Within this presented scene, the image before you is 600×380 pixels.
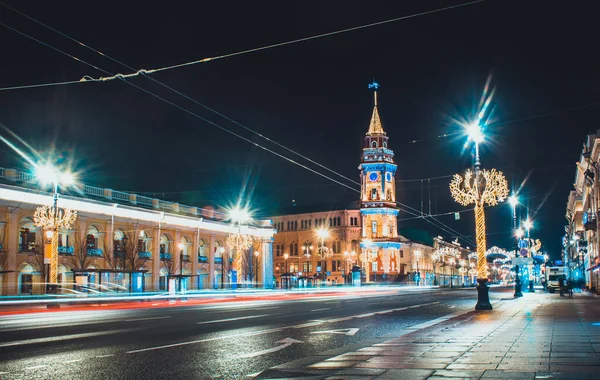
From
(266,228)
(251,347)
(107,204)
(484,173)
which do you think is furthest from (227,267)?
(251,347)

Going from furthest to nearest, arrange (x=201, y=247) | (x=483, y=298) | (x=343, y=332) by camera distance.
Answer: (x=201, y=247)
(x=483, y=298)
(x=343, y=332)

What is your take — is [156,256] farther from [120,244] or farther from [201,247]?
[201,247]

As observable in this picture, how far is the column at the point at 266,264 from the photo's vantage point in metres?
89.7

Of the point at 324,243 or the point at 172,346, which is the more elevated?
the point at 324,243

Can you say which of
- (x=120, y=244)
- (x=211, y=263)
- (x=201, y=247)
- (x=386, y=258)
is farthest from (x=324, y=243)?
(x=120, y=244)

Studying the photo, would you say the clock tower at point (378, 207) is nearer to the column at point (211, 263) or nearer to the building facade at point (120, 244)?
the building facade at point (120, 244)

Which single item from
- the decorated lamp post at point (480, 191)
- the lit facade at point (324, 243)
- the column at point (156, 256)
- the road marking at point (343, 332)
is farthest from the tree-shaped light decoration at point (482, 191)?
the lit facade at point (324, 243)

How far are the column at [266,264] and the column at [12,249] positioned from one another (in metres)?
A: 40.6

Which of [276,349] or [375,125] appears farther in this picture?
[375,125]

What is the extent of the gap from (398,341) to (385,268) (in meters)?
111

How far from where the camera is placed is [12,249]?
52.8 m

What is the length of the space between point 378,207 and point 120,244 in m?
A: 64.6

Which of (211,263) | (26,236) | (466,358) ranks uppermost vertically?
(26,236)

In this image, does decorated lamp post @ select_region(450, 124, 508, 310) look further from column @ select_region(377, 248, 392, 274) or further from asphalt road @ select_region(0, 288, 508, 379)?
column @ select_region(377, 248, 392, 274)
